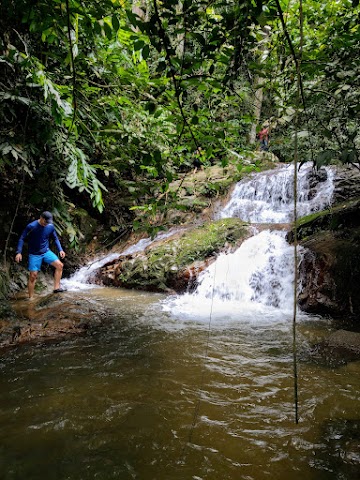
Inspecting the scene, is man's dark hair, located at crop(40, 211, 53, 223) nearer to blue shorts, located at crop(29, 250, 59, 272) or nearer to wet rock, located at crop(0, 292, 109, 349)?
blue shorts, located at crop(29, 250, 59, 272)

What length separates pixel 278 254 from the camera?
25.4 ft

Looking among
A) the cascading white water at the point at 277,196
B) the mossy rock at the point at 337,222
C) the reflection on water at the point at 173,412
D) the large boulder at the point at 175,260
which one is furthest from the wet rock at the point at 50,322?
the cascading white water at the point at 277,196

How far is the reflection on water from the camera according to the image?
6.36 feet

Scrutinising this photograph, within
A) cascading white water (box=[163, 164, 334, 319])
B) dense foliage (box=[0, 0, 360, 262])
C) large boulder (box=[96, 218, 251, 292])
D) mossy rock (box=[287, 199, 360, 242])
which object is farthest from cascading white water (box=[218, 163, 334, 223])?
dense foliage (box=[0, 0, 360, 262])

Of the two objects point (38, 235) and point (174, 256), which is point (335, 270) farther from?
point (38, 235)

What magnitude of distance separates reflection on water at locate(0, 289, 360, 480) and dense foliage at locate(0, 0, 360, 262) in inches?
58.7

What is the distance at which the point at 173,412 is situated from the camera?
253 centimetres

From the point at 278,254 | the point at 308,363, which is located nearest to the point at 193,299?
the point at 278,254

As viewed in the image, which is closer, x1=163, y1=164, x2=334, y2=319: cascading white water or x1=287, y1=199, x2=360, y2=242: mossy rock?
x1=287, y1=199, x2=360, y2=242: mossy rock

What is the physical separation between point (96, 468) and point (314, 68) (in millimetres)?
3158

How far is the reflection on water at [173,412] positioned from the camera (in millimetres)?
1939

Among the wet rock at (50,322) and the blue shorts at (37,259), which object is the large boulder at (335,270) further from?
the blue shorts at (37,259)

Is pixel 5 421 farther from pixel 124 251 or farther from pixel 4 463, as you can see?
pixel 124 251

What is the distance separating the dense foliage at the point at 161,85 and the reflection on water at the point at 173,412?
4.90 feet
